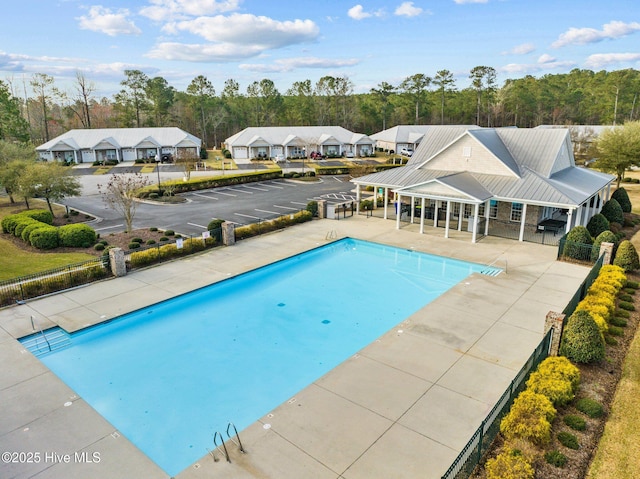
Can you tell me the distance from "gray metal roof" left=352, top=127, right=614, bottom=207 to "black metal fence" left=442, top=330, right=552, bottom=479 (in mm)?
15121

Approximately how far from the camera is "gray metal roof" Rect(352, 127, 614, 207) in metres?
25.0

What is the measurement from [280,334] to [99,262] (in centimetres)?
1074

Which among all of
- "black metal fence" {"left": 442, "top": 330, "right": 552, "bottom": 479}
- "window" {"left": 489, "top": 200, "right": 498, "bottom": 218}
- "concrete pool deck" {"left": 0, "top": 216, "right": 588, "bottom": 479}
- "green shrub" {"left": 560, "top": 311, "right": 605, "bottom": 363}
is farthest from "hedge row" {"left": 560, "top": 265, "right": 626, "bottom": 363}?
"window" {"left": 489, "top": 200, "right": 498, "bottom": 218}

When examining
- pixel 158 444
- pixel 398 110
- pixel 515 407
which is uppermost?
pixel 398 110

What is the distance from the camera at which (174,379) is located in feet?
43.4

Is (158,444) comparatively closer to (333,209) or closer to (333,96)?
(333,209)

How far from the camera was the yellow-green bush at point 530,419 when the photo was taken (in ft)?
31.1

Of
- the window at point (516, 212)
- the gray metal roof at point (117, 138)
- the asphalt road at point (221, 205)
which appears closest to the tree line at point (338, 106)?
the gray metal roof at point (117, 138)

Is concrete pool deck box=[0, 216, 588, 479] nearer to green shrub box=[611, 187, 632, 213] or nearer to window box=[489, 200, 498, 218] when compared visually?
window box=[489, 200, 498, 218]

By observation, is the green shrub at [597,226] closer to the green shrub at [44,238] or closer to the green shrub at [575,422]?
the green shrub at [575,422]

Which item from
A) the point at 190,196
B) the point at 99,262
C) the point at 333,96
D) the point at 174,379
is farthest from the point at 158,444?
the point at 333,96

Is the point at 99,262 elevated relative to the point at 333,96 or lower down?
lower down

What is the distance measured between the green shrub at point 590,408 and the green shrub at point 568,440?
46.0 inches

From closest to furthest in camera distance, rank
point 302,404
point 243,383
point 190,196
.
Answer: point 302,404, point 243,383, point 190,196
